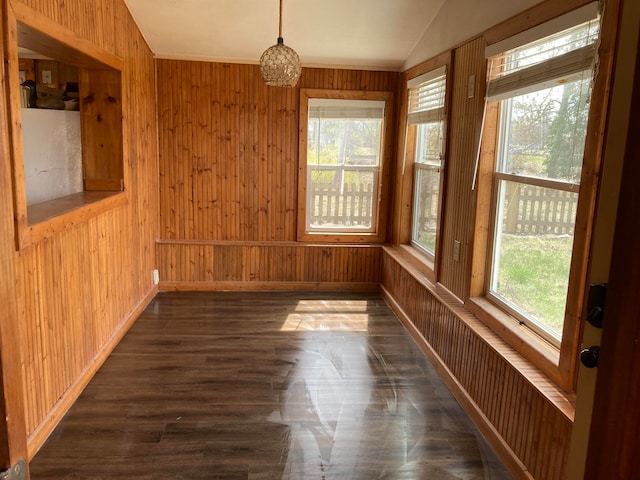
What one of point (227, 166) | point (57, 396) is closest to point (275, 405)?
point (57, 396)

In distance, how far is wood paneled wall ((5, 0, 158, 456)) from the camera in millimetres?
2602

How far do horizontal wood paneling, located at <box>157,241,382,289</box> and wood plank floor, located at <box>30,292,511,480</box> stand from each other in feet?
3.21

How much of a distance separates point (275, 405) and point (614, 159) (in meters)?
2.47

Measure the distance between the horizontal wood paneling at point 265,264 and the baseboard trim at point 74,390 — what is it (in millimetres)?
912

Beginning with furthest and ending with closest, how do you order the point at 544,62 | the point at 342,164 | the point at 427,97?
the point at 342,164, the point at 427,97, the point at 544,62

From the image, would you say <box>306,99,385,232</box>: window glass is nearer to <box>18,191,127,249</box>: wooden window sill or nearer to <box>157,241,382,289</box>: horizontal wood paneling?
<box>157,241,382,289</box>: horizontal wood paneling

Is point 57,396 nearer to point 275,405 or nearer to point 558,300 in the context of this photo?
point 275,405

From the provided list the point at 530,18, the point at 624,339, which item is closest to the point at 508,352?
the point at 530,18

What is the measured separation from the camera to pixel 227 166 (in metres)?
5.37

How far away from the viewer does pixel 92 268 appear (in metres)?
3.45

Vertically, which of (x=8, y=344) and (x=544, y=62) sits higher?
(x=544, y=62)

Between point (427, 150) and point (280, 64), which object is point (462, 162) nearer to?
point (427, 150)

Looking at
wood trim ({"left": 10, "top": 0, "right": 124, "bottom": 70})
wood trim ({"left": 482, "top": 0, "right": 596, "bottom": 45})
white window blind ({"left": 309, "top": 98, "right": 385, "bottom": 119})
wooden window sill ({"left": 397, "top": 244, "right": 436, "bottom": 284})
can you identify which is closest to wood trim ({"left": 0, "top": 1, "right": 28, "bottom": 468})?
wood trim ({"left": 10, "top": 0, "right": 124, "bottom": 70})

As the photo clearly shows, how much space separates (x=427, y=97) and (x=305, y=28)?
122 centimetres
